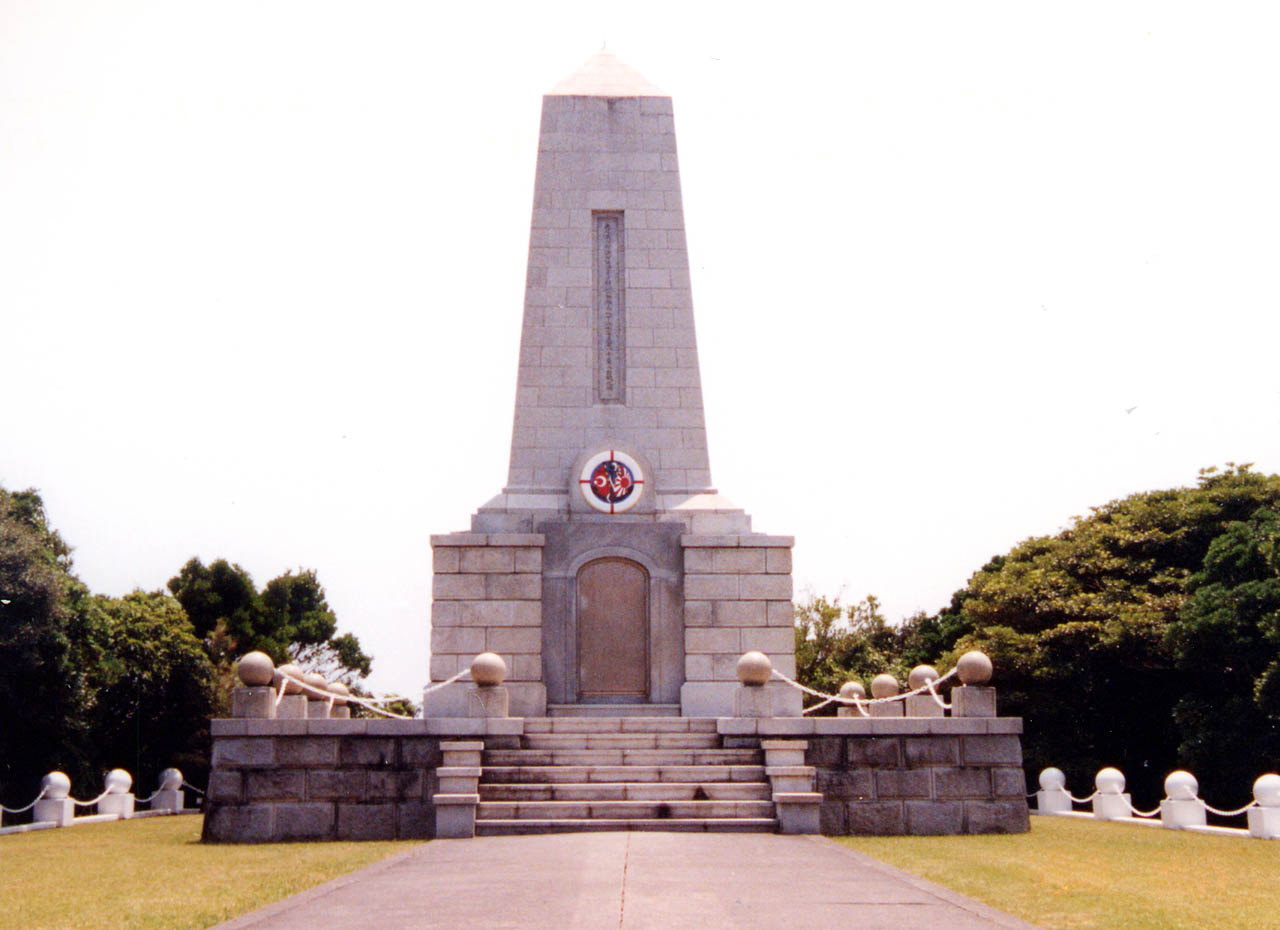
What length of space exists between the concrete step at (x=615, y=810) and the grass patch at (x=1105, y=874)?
Result: 3.95 ft

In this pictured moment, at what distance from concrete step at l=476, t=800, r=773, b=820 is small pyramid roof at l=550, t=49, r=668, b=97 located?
12.3m

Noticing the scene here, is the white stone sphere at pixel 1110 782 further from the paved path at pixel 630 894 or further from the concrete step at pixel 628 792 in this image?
the paved path at pixel 630 894

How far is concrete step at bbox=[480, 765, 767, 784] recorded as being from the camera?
14.5 metres

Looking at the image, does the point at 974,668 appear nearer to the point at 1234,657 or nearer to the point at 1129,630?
the point at 1234,657

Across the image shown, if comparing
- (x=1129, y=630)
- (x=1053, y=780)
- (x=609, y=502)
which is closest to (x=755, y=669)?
(x=609, y=502)

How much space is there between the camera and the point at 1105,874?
10891 mm

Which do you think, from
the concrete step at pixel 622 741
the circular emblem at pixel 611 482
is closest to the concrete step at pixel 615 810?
the concrete step at pixel 622 741

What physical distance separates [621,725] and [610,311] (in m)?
6.96

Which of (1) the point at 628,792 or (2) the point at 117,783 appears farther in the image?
(2) the point at 117,783

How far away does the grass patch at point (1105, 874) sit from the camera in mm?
8469

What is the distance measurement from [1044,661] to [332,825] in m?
19.7

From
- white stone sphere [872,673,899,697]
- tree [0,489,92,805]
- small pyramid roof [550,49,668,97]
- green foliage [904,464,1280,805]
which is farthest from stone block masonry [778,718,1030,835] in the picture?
tree [0,489,92,805]

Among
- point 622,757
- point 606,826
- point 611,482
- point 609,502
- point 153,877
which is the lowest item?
point 153,877

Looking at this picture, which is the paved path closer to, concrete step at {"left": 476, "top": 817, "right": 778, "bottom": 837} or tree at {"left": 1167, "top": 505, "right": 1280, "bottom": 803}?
concrete step at {"left": 476, "top": 817, "right": 778, "bottom": 837}
